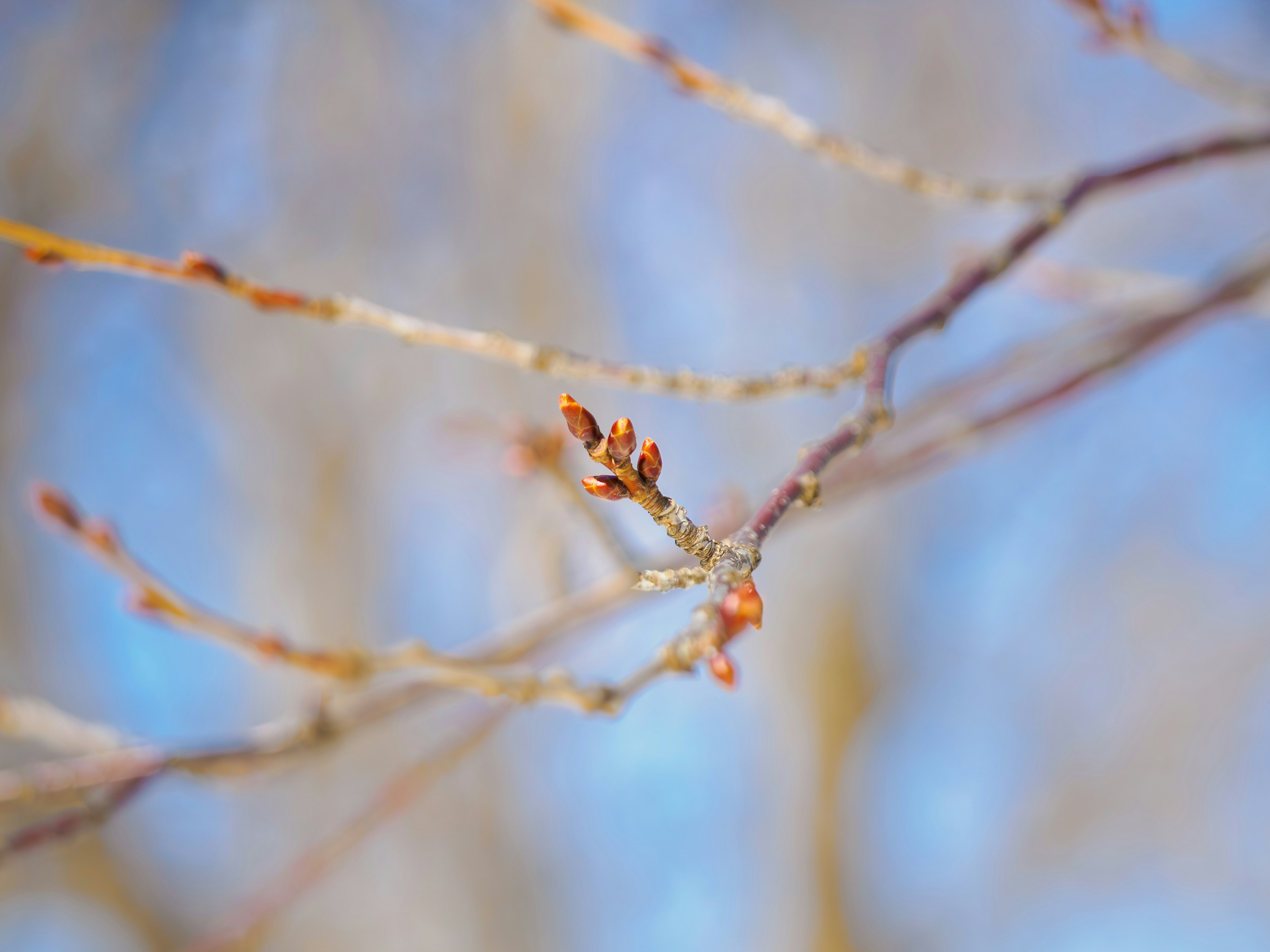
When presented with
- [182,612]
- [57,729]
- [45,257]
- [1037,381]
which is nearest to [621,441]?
[45,257]

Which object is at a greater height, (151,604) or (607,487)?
(151,604)

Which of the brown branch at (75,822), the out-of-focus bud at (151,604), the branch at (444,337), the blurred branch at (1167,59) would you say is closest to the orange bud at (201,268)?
the branch at (444,337)

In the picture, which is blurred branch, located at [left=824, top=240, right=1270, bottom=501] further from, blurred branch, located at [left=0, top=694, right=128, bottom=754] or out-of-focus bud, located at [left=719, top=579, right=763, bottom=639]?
blurred branch, located at [left=0, top=694, right=128, bottom=754]

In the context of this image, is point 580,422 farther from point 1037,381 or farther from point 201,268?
point 1037,381

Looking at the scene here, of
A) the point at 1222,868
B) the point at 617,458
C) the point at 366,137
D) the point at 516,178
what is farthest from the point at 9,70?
the point at 1222,868

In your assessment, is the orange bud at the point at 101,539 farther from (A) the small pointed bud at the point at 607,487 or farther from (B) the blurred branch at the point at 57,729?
(A) the small pointed bud at the point at 607,487

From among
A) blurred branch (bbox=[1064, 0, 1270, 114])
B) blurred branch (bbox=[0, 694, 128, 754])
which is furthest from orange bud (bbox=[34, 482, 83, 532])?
blurred branch (bbox=[1064, 0, 1270, 114])
